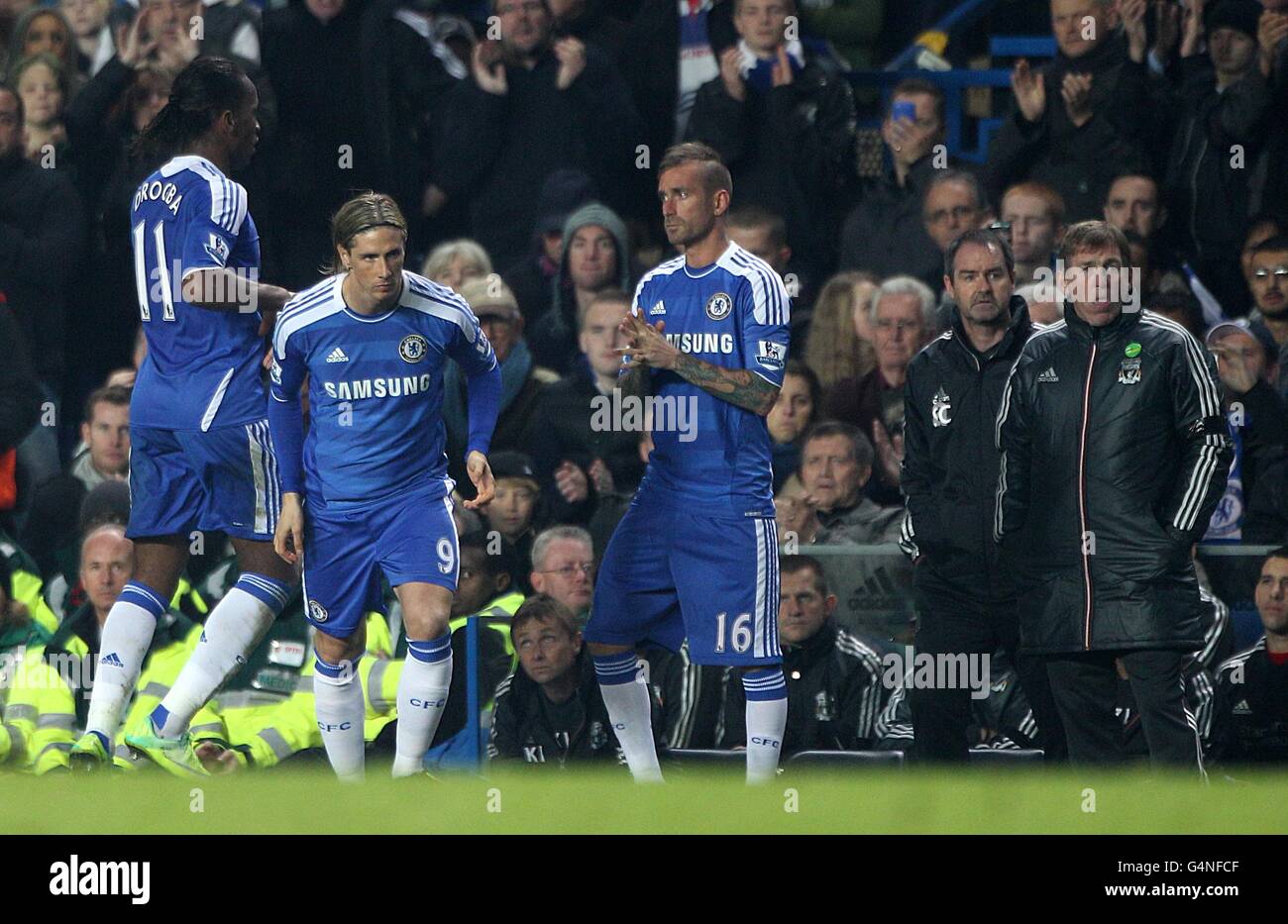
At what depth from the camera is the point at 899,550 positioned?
721 centimetres

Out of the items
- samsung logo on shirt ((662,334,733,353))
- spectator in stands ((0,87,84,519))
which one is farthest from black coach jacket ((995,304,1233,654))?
spectator in stands ((0,87,84,519))

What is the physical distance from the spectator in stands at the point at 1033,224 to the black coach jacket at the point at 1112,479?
74.3 inches

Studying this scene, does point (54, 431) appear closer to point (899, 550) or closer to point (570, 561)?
point (570, 561)

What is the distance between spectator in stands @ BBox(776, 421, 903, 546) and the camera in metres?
7.62

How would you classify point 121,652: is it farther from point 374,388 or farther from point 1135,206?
point 1135,206

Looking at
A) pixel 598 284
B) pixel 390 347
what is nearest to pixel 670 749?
pixel 390 347

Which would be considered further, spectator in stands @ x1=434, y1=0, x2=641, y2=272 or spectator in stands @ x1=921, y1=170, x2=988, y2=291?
spectator in stands @ x1=434, y1=0, x2=641, y2=272

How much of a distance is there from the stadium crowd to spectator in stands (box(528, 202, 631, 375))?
0.01 metres

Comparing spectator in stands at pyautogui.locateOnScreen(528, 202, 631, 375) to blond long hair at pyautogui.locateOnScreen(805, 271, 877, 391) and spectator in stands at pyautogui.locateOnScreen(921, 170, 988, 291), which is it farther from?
spectator in stands at pyautogui.locateOnScreen(921, 170, 988, 291)

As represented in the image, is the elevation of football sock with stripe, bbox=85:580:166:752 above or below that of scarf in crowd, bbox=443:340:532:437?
below

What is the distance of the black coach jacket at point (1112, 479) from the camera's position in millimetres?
6332

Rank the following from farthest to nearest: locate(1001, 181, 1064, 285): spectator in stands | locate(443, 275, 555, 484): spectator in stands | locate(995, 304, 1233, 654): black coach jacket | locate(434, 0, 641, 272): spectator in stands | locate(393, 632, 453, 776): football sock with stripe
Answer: locate(434, 0, 641, 272): spectator in stands → locate(1001, 181, 1064, 285): spectator in stands → locate(443, 275, 555, 484): spectator in stands → locate(393, 632, 453, 776): football sock with stripe → locate(995, 304, 1233, 654): black coach jacket

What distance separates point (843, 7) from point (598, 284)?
1.98 meters
